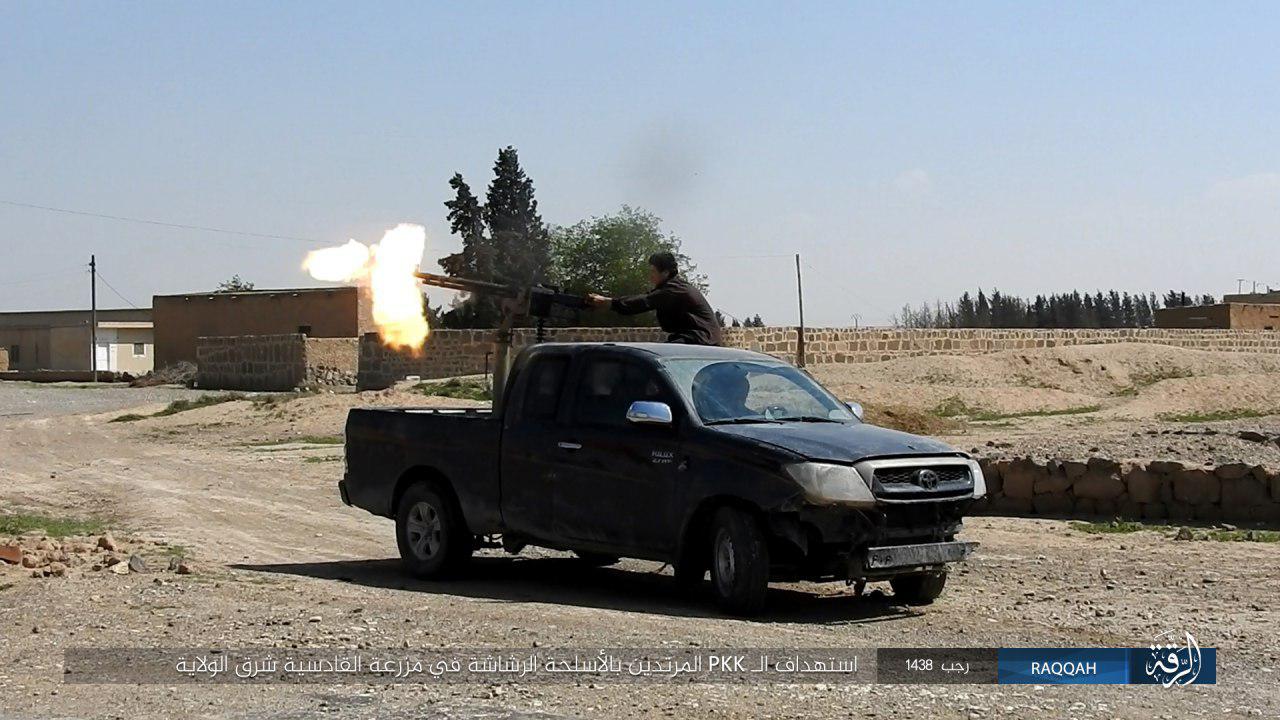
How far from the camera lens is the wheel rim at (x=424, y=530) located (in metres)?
11.7

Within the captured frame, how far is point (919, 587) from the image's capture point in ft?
33.3

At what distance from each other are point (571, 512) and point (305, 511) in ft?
24.1

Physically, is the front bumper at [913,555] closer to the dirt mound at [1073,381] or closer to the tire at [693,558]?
the tire at [693,558]

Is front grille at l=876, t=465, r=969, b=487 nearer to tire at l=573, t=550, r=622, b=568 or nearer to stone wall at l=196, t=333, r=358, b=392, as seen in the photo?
tire at l=573, t=550, r=622, b=568

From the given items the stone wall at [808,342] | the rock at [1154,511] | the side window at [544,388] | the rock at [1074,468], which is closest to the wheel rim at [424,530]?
the side window at [544,388]

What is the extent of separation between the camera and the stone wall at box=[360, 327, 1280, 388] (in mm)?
41562

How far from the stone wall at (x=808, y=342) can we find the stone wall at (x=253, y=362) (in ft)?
15.1

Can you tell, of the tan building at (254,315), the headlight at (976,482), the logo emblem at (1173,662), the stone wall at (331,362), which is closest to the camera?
the logo emblem at (1173,662)

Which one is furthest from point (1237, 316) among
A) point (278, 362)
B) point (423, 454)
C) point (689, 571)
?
point (689, 571)

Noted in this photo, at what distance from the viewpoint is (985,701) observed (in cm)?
718

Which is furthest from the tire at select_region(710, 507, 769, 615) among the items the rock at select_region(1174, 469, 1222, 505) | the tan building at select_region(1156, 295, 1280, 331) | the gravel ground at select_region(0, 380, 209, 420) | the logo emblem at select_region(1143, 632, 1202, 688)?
the tan building at select_region(1156, 295, 1280, 331)

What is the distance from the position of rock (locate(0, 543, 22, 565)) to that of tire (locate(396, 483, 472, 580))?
2.86 m

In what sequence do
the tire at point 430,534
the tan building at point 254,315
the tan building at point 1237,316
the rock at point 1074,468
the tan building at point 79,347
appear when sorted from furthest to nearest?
the tan building at point 79,347 < the tan building at point 254,315 < the tan building at point 1237,316 < the rock at point 1074,468 < the tire at point 430,534

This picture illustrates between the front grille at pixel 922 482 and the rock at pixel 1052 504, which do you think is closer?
the front grille at pixel 922 482
